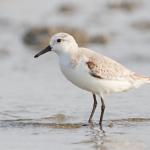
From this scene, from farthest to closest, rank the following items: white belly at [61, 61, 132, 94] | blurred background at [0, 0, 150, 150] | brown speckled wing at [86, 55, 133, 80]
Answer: brown speckled wing at [86, 55, 133, 80], white belly at [61, 61, 132, 94], blurred background at [0, 0, 150, 150]

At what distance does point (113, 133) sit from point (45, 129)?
983mm

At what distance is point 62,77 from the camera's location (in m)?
14.4

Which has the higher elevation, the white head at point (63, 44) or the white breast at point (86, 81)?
the white head at point (63, 44)

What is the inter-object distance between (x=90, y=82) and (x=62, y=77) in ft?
12.3

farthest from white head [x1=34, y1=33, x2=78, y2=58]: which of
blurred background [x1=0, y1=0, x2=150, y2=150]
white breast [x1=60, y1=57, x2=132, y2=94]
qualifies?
blurred background [x1=0, y1=0, x2=150, y2=150]

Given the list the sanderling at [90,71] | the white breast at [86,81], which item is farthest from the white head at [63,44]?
the white breast at [86,81]

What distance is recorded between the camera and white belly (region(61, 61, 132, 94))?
10578 millimetres

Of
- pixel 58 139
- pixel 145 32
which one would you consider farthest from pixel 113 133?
pixel 145 32

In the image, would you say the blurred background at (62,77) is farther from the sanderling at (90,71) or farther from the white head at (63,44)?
the white head at (63,44)

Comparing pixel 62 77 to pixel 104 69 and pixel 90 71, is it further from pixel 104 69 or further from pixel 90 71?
pixel 90 71

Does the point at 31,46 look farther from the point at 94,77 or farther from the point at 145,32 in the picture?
the point at 94,77

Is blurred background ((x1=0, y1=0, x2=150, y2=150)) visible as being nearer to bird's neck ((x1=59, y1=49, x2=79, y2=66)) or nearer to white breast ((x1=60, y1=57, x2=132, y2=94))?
white breast ((x1=60, y1=57, x2=132, y2=94))

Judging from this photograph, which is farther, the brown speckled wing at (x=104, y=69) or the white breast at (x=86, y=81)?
the brown speckled wing at (x=104, y=69)

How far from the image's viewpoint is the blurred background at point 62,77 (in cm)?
994
